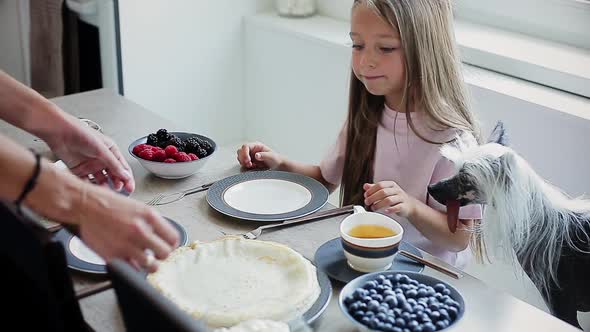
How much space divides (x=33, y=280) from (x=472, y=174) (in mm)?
807

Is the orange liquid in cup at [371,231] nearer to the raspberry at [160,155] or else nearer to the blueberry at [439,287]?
the blueberry at [439,287]

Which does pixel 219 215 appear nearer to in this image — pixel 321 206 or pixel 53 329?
pixel 321 206

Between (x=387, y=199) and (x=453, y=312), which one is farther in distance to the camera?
(x=387, y=199)

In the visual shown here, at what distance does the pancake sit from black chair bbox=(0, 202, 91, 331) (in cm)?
21

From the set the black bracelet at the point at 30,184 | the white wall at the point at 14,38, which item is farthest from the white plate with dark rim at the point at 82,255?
the white wall at the point at 14,38

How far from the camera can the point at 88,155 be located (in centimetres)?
152

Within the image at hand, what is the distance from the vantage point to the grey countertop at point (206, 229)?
119 cm

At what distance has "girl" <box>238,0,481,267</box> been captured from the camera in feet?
5.58

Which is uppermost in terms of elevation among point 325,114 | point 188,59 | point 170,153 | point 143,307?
point 143,307

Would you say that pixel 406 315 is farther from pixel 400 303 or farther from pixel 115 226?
pixel 115 226

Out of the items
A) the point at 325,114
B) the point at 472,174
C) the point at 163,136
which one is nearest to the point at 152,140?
the point at 163,136

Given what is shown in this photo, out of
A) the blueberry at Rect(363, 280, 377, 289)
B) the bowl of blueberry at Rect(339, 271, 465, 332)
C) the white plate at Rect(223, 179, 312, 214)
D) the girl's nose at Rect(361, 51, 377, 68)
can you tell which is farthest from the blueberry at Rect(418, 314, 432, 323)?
the girl's nose at Rect(361, 51, 377, 68)

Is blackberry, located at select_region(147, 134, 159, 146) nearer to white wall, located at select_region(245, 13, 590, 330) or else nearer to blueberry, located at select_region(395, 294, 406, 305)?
blueberry, located at select_region(395, 294, 406, 305)

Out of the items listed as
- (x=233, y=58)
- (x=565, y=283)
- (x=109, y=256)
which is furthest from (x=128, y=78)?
(x=109, y=256)
